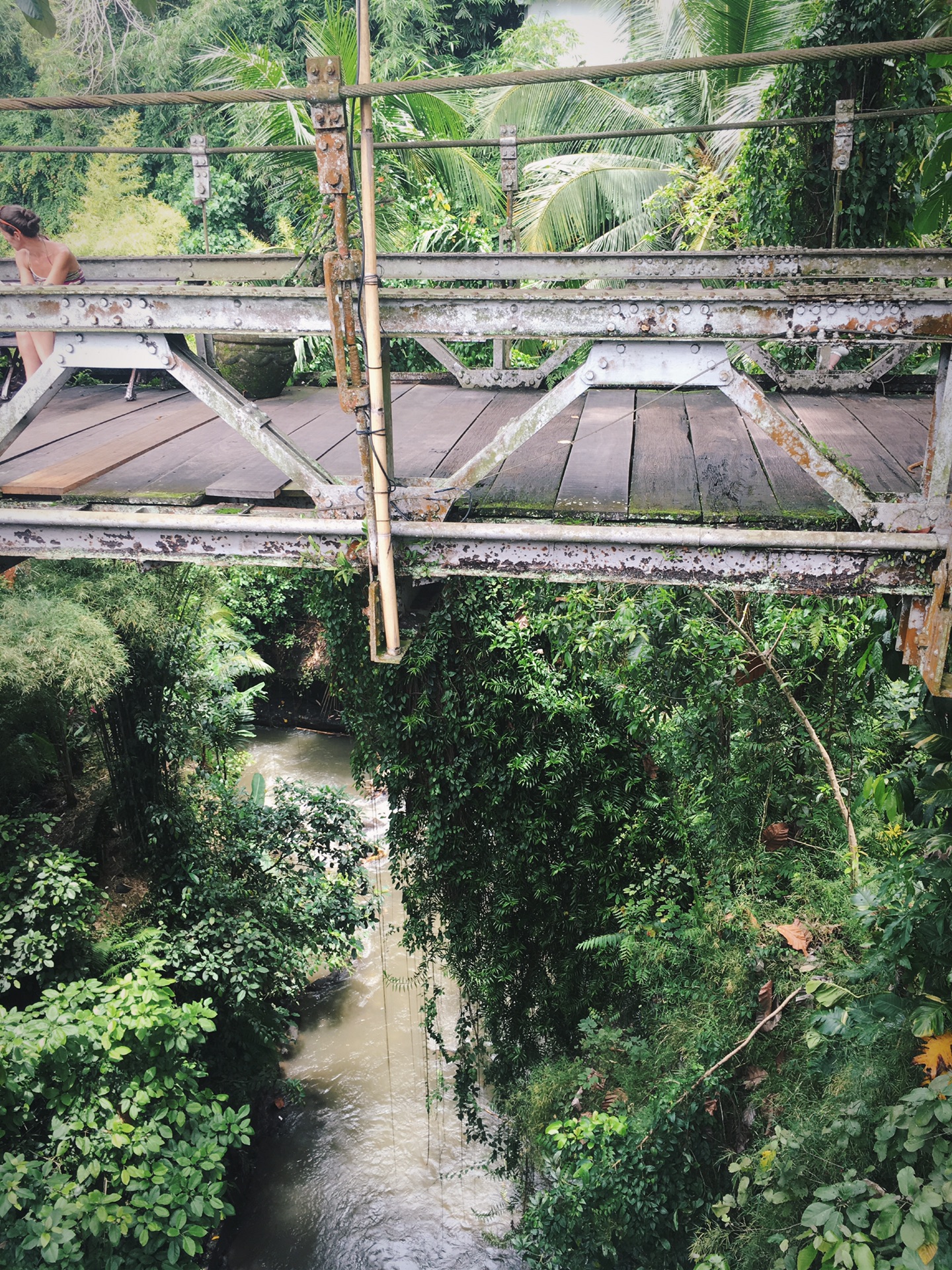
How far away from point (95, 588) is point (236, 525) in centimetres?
299

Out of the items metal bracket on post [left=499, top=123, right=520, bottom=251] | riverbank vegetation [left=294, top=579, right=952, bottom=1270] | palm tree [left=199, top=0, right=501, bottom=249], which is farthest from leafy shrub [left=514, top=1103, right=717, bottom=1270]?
palm tree [left=199, top=0, right=501, bottom=249]

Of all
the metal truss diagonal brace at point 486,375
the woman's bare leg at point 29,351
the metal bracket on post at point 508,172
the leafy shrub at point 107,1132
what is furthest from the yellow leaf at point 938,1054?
the woman's bare leg at point 29,351

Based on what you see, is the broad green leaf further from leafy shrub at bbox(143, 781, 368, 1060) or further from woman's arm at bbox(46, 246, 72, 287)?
woman's arm at bbox(46, 246, 72, 287)

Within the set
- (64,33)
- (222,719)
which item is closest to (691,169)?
(222,719)

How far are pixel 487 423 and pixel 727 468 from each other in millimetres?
1177

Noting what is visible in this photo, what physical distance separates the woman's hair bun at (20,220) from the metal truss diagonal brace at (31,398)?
1944 mm

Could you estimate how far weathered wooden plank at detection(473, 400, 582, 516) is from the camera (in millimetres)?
3088

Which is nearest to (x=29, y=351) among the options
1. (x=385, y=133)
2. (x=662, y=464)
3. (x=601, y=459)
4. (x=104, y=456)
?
(x=104, y=456)

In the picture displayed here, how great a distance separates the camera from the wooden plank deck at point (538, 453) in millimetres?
3098

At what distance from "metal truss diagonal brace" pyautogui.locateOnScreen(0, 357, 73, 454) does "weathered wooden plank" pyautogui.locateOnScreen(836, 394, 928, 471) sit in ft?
9.40

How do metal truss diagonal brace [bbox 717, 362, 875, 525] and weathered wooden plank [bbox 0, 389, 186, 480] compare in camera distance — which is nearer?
metal truss diagonal brace [bbox 717, 362, 875, 525]

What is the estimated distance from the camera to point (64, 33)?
48.4ft

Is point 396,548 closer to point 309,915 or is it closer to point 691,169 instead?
point 309,915

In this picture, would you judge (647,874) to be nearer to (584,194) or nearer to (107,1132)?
(107,1132)
